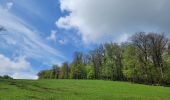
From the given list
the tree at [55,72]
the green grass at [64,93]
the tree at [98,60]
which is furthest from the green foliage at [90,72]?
the green grass at [64,93]

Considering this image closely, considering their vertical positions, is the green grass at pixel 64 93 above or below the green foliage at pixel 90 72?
below

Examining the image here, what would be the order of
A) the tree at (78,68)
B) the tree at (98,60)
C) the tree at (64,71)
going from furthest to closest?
the tree at (64,71) < the tree at (78,68) < the tree at (98,60)

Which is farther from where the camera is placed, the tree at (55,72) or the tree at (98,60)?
the tree at (55,72)

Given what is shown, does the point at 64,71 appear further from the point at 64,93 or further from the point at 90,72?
the point at 64,93

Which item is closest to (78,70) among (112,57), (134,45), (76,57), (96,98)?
(76,57)

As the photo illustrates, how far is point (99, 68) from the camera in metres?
125

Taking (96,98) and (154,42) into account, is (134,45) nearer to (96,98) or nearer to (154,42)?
(154,42)

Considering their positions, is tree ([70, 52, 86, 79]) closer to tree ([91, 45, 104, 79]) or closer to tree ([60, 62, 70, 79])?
tree ([91, 45, 104, 79])

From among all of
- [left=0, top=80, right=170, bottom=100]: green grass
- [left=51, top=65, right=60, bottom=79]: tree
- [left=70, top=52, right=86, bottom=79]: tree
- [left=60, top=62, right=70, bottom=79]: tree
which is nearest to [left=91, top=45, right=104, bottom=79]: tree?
[left=70, top=52, right=86, bottom=79]: tree

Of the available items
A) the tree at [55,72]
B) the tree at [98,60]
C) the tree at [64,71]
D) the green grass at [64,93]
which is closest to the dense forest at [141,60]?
the tree at [98,60]

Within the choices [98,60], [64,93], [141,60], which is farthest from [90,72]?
[64,93]

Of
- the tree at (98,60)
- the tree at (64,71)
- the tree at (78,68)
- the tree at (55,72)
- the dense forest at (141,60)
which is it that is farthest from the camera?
the tree at (55,72)

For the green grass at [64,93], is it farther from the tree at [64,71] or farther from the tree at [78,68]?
the tree at [64,71]

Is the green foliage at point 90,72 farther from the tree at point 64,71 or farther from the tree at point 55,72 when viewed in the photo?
the tree at point 55,72
